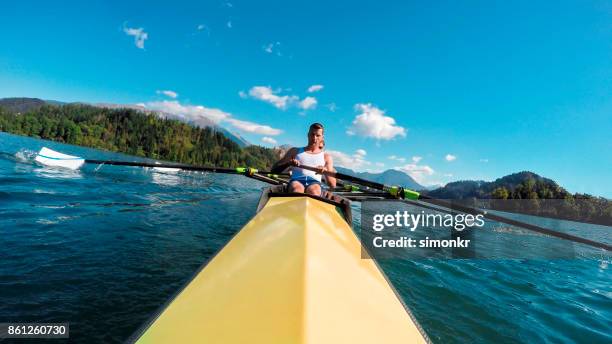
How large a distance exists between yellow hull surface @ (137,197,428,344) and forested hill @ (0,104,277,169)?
432 feet

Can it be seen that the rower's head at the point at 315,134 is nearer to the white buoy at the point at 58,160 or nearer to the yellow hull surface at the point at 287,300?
the yellow hull surface at the point at 287,300

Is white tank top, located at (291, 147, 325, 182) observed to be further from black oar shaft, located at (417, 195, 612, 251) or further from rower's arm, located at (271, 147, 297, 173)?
black oar shaft, located at (417, 195, 612, 251)

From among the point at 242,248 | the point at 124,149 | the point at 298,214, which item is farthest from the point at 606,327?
the point at 124,149

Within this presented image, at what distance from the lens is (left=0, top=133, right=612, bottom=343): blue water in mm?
3365

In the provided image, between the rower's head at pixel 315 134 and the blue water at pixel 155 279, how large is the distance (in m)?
3.35

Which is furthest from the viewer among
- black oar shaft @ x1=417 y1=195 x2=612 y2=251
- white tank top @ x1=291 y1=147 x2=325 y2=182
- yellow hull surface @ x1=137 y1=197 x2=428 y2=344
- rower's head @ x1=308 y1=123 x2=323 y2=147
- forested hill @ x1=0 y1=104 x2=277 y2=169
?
forested hill @ x1=0 y1=104 x2=277 y2=169

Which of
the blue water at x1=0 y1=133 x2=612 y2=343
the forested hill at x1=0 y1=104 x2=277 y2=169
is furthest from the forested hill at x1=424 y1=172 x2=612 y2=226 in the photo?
the forested hill at x1=0 y1=104 x2=277 y2=169

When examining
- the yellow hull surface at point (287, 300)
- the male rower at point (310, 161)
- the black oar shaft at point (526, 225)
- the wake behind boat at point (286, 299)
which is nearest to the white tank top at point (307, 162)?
the male rower at point (310, 161)

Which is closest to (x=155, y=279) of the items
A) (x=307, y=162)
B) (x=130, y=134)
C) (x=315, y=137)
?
(x=307, y=162)

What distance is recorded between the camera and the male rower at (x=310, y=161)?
6.86 m

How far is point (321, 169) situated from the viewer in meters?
6.66

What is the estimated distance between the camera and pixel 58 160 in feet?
33.7

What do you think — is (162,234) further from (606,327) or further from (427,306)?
(606,327)

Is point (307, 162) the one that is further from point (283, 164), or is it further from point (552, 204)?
point (552, 204)
